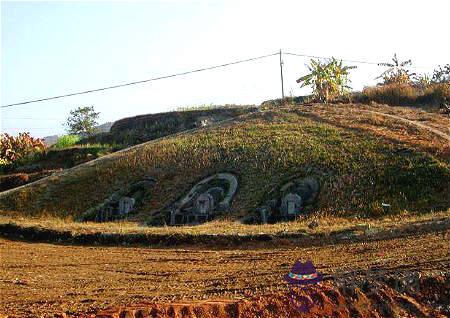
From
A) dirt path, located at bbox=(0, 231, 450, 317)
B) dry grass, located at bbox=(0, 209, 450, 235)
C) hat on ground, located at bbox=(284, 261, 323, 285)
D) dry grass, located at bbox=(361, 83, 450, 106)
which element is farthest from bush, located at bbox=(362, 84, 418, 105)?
hat on ground, located at bbox=(284, 261, 323, 285)

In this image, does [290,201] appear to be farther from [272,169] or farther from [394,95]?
[394,95]

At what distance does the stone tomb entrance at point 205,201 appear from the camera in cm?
2045

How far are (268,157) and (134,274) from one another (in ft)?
43.1

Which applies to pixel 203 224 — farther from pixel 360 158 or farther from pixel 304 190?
pixel 360 158

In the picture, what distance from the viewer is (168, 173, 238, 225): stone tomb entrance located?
20.5 meters

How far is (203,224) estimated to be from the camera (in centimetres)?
1900

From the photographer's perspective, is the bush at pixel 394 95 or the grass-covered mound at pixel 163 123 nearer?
the bush at pixel 394 95

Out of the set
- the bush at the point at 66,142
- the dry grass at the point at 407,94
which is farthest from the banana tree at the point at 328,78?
the bush at the point at 66,142

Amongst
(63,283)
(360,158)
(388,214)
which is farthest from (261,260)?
(360,158)

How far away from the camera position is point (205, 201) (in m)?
21.2

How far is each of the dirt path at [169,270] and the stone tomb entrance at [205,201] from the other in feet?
17.5

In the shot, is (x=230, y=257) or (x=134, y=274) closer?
(x=134, y=274)

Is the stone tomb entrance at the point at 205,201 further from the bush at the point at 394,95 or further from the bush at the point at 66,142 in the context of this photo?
the bush at the point at 66,142

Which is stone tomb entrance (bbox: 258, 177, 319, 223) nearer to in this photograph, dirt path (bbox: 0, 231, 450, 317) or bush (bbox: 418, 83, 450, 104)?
dirt path (bbox: 0, 231, 450, 317)
